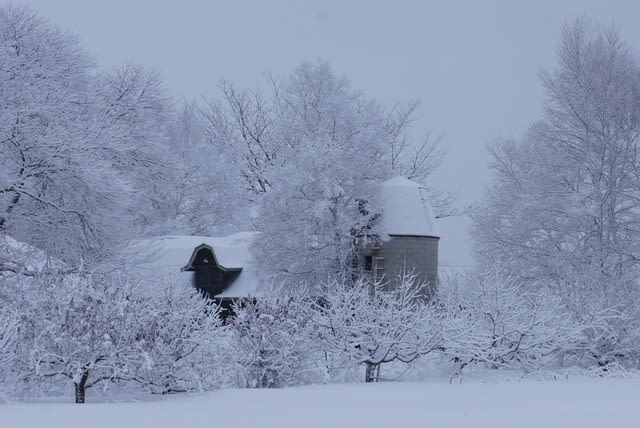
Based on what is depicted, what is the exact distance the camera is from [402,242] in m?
26.2

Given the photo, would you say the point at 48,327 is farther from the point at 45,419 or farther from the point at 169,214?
the point at 169,214

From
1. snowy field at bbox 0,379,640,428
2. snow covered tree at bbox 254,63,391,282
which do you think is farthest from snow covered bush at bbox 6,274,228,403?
snow covered tree at bbox 254,63,391,282

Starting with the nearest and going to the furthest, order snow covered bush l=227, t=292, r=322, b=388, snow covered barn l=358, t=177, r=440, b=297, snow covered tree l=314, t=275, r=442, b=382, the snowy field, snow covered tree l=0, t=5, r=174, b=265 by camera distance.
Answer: the snowy field, snow covered bush l=227, t=292, r=322, b=388, snow covered tree l=314, t=275, r=442, b=382, snow covered tree l=0, t=5, r=174, b=265, snow covered barn l=358, t=177, r=440, b=297

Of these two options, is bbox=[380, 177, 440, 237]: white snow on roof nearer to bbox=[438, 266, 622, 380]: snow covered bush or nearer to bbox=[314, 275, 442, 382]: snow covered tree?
bbox=[438, 266, 622, 380]: snow covered bush

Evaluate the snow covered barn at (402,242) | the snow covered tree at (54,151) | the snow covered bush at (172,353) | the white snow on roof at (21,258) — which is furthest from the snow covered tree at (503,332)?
the snow covered barn at (402,242)

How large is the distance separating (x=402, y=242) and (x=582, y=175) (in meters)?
5.92

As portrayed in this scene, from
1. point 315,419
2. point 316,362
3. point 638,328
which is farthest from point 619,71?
point 315,419

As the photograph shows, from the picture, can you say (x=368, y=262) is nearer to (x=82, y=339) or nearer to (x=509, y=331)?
(x=509, y=331)

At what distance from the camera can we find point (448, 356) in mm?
14844

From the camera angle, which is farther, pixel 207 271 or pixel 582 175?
pixel 207 271

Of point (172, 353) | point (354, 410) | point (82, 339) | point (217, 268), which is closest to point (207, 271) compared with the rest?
point (217, 268)

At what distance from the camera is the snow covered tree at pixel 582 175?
24.0 meters

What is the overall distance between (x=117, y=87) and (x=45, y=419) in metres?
16.9

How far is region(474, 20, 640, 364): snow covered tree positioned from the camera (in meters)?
24.0
